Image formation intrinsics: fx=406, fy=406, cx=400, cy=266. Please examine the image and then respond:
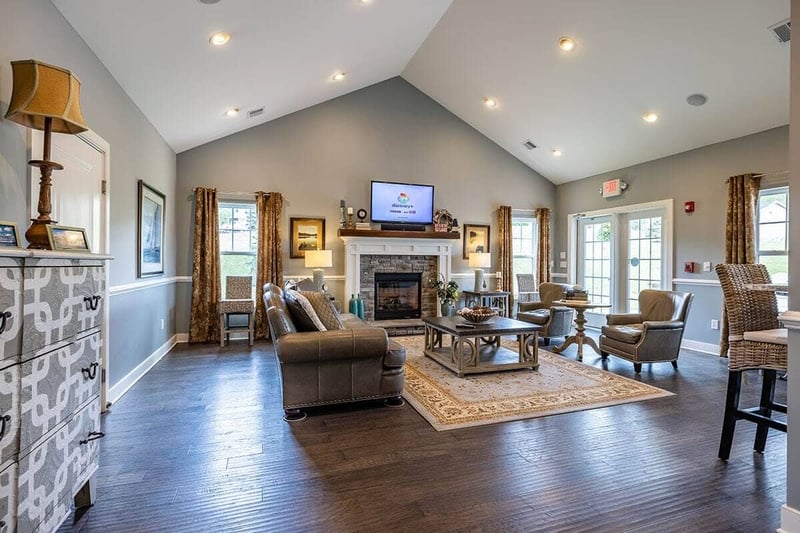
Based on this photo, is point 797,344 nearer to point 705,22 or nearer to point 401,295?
point 705,22

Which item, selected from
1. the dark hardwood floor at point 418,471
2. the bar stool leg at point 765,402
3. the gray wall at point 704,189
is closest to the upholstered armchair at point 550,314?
the gray wall at point 704,189

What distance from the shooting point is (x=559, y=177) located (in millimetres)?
7547

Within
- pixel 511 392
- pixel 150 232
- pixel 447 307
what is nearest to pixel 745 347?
pixel 511 392

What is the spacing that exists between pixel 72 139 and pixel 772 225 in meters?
6.88

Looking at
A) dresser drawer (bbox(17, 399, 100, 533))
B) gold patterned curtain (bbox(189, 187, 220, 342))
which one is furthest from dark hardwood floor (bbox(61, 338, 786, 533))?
gold patterned curtain (bbox(189, 187, 220, 342))

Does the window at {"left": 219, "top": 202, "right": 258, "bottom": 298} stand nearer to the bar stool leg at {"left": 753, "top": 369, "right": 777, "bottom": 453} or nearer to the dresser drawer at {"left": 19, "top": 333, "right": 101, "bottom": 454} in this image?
the dresser drawer at {"left": 19, "top": 333, "right": 101, "bottom": 454}

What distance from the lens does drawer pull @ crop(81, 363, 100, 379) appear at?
5.96ft

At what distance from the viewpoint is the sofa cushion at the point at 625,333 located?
173 inches

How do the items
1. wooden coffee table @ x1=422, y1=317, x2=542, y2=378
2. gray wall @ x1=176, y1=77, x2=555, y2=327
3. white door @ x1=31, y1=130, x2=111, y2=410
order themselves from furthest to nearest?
gray wall @ x1=176, y1=77, x2=555, y2=327
wooden coffee table @ x1=422, y1=317, x2=542, y2=378
white door @ x1=31, y1=130, x2=111, y2=410

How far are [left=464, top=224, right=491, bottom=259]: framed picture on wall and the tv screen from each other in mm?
787

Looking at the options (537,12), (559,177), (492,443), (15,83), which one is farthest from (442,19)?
(492,443)

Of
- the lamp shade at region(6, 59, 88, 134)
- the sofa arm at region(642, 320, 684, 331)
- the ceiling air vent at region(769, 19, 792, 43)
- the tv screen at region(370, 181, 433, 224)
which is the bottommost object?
the sofa arm at region(642, 320, 684, 331)

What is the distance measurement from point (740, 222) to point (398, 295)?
15.4 ft

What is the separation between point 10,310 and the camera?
4.35ft
